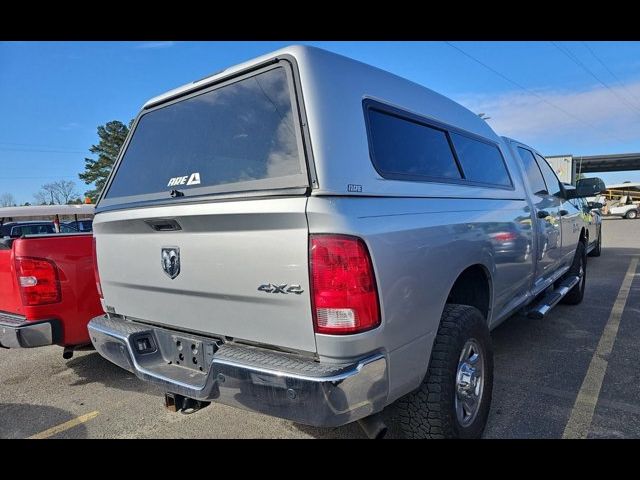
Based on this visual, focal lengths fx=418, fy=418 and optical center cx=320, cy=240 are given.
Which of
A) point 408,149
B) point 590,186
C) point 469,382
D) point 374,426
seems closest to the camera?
point 374,426

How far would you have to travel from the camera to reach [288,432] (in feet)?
9.06

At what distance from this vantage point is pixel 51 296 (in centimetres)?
320

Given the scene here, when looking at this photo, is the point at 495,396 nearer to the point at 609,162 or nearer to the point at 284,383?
the point at 284,383

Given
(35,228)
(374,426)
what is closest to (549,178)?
(374,426)

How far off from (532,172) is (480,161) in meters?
1.44

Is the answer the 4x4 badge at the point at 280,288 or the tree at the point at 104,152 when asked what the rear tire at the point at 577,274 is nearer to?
the 4x4 badge at the point at 280,288

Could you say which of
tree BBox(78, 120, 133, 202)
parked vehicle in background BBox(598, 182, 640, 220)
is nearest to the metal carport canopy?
parked vehicle in background BBox(598, 182, 640, 220)

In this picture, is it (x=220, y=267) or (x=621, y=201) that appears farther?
(x=621, y=201)

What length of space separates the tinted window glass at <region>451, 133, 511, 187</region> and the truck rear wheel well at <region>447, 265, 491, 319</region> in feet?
2.20

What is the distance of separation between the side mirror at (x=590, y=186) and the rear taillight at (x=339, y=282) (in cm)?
447

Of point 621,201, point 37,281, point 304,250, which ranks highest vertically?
point 304,250

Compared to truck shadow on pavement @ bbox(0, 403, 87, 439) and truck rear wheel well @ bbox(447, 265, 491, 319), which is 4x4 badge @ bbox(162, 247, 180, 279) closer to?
truck shadow on pavement @ bbox(0, 403, 87, 439)

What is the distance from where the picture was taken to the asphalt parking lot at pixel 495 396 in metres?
2.79
